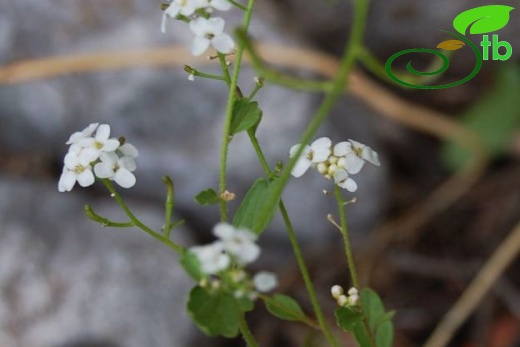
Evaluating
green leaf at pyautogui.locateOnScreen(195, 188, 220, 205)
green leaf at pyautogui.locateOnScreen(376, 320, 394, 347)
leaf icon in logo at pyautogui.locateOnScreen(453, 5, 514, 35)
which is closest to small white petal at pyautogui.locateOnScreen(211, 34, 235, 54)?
green leaf at pyautogui.locateOnScreen(195, 188, 220, 205)

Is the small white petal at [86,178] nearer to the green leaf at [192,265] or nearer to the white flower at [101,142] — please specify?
the white flower at [101,142]

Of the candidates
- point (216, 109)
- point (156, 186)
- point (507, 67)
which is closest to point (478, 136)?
point (507, 67)

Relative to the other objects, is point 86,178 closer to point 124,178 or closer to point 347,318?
point 124,178

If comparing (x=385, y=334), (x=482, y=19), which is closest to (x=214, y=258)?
(x=385, y=334)

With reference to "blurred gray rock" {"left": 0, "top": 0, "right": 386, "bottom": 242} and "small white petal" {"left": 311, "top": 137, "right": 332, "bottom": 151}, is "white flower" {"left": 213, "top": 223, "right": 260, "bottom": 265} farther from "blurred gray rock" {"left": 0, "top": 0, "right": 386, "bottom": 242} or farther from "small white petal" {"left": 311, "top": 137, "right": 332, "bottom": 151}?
"blurred gray rock" {"left": 0, "top": 0, "right": 386, "bottom": 242}

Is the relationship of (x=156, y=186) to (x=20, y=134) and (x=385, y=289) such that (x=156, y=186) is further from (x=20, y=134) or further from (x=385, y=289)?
(x=385, y=289)
